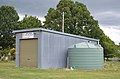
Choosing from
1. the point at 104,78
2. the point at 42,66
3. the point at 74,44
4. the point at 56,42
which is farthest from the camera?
the point at 74,44

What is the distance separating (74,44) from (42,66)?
560 cm

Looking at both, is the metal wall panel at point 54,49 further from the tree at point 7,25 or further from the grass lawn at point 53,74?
the tree at point 7,25

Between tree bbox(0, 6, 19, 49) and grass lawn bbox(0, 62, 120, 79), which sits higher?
tree bbox(0, 6, 19, 49)

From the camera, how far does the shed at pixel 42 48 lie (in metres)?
27.8

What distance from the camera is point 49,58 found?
2844cm

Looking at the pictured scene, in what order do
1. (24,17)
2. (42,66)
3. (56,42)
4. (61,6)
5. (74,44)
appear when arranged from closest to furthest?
(42,66), (56,42), (74,44), (61,6), (24,17)

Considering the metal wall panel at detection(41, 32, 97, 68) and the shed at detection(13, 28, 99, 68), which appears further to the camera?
the metal wall panel at detection(41, 32, 97, 68)

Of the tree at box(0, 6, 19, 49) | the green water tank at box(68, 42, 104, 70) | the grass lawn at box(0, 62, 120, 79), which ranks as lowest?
the grass lawn at box(0, 62, 120, 79)

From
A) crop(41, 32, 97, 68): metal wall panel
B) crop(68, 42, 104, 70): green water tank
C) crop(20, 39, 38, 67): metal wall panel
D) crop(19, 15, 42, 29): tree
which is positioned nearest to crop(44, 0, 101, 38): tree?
crop(19, 15, 42, 29): tree

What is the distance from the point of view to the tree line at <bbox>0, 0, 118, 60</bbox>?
5600 cm

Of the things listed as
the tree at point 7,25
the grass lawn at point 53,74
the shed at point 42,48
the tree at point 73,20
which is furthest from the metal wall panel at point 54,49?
the tree at point 7,25

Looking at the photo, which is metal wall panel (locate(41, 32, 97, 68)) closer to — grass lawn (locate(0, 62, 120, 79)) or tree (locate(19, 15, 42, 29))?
grass lawn (locate(0, 62, 120, 79))

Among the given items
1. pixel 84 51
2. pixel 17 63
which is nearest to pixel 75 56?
pixel 84 51

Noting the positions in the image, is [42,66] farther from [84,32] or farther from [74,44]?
[84,32]
